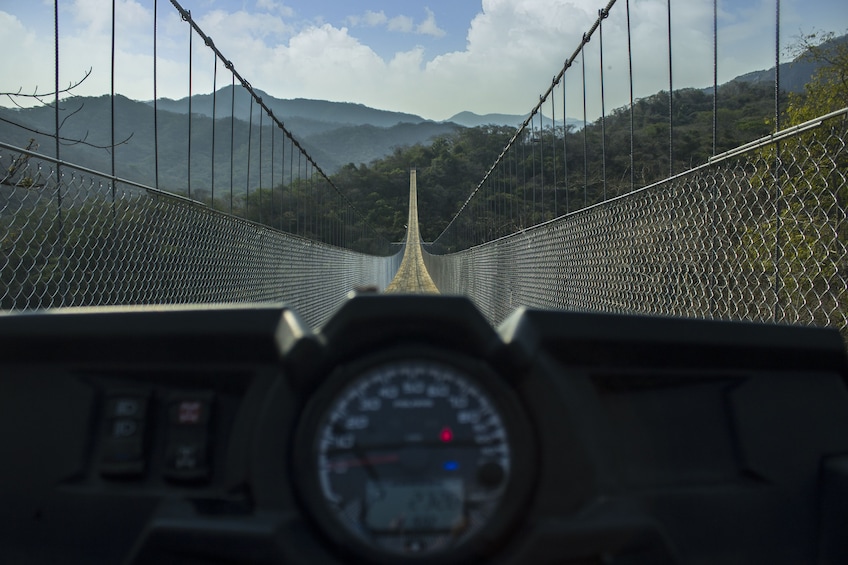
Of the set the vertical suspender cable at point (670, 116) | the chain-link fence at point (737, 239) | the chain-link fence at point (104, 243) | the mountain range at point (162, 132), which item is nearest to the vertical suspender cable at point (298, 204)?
the mountain range at point (162, 132)

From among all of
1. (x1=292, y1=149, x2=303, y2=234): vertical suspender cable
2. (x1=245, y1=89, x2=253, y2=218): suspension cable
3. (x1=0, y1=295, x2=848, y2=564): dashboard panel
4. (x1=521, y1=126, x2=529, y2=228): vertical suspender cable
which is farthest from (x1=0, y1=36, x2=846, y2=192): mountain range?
(x1=0, y1=295, x2=848, y2=564): dashboard panel

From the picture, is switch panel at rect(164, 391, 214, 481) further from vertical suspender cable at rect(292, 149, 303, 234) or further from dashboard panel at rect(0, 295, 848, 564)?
vertical suspender cable at rect(292, 149, 303, 234)

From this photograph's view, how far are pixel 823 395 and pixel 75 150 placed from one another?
14.3ft

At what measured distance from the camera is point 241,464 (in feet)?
A: 3.26

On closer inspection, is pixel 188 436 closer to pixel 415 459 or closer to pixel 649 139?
pixel 415 459

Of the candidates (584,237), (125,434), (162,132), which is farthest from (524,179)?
(125,434)

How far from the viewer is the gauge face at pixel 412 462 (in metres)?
0.90

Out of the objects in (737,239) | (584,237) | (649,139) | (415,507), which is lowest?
(415,507)

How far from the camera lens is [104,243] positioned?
434cm

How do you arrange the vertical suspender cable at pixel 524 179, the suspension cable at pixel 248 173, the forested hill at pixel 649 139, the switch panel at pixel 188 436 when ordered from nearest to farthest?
the switch panel at pixel 188 436 → the forested hill at pixel 649 139 → the suspension cable at pixel 248 173 → the vertical suspender cable at pixel 524 179

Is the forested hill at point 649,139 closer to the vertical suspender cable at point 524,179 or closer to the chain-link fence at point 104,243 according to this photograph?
the vertical suspender cable at point 524,179

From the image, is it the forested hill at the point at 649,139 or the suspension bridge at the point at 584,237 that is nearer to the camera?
the suspension bridge at the point at 584,237

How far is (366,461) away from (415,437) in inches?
2.6

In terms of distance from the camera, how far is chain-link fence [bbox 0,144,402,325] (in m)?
3.38
